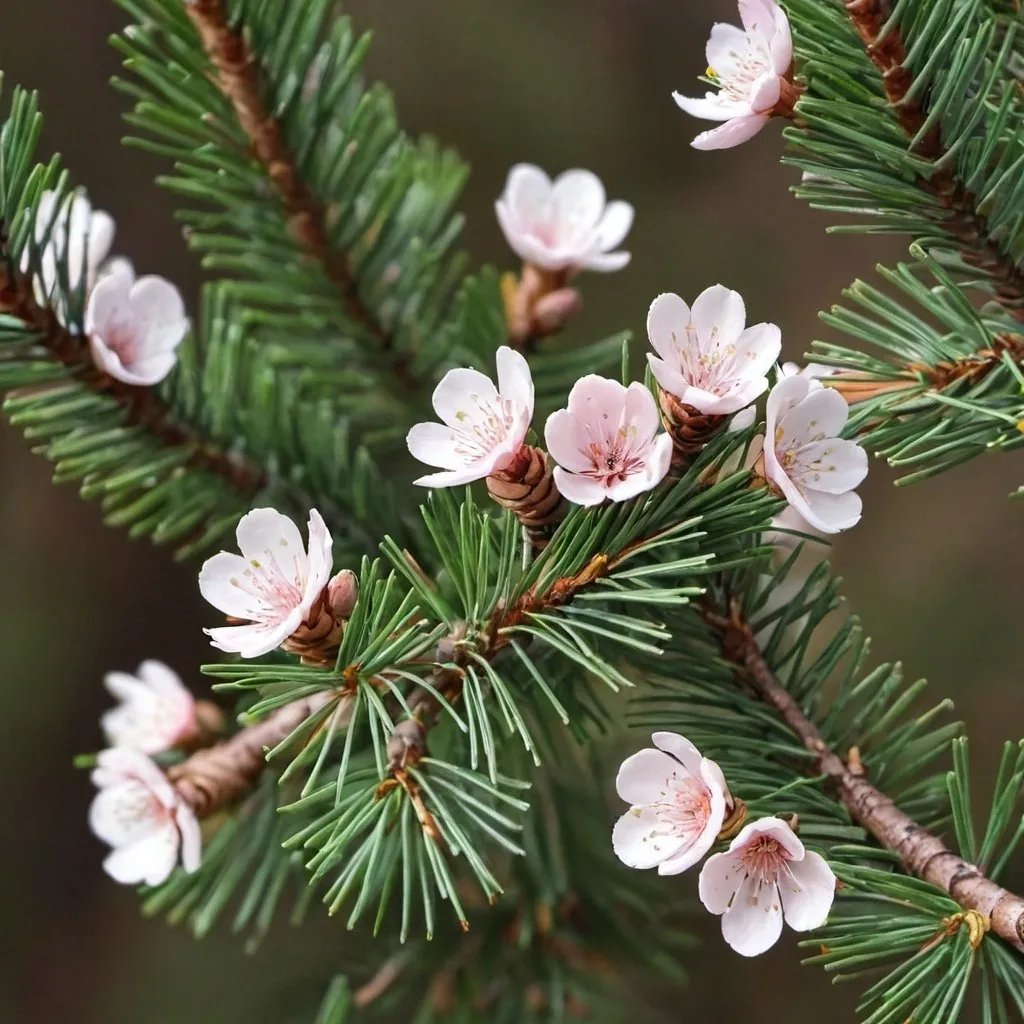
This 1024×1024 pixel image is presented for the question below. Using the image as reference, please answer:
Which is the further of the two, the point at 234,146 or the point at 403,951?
the point at 403,951

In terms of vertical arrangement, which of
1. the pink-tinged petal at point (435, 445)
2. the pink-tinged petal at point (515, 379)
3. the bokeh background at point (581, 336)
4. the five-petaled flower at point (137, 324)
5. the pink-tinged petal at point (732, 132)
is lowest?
the bokeh background at point (581, 336)

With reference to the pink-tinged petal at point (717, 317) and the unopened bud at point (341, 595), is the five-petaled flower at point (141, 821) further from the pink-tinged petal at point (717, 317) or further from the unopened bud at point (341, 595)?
the pink-tinged petal at point (717, 317)

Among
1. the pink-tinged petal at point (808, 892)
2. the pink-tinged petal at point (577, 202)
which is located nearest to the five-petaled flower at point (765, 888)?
the pink-tinged petal at point (808, 892)

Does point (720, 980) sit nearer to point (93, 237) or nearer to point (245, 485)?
point (245, 485)

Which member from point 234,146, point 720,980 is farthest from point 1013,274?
point 720,980

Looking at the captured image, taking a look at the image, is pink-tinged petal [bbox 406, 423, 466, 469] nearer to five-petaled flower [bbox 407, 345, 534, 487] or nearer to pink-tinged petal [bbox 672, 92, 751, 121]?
five-petaled flower [bbox 407, 345, 534, 487]

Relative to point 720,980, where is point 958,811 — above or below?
above

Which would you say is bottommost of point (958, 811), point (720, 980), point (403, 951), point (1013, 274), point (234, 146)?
point (720, 980)
